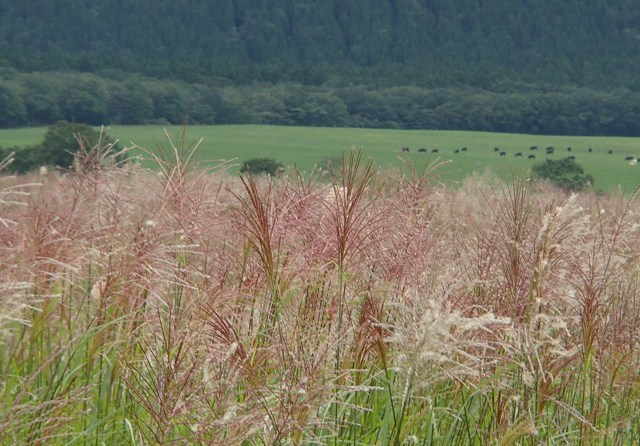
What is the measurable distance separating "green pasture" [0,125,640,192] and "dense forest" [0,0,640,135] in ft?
5.96

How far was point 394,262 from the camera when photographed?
12.0 feet

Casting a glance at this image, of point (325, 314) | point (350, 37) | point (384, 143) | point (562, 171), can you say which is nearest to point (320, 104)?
point (384, 143)

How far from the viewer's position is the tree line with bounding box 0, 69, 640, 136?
5656 cm

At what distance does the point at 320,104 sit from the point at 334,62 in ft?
63.4

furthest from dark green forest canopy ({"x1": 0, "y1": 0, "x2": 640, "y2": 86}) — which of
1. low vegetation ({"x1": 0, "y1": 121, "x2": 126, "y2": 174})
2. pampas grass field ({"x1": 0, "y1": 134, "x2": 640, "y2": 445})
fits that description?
pampas grass field ({"x1": 0, "y1": 134, "x2": 640, "y2": 445})

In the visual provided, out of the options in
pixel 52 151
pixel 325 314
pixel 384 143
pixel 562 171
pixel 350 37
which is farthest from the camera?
pixel 350 37

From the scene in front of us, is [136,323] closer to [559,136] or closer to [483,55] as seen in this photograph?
[559,136]

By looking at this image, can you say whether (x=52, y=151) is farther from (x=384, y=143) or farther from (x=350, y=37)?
(x=350, y=37)

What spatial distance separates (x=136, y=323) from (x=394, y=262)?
36.5 inches

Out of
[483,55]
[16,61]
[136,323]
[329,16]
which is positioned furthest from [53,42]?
[136,323]

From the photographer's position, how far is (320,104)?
67188 mm

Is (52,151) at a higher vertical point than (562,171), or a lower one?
higher

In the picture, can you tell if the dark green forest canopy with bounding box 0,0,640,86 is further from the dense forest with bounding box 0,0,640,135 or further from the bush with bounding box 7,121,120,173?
the bush with bounding box 7,121,120,173

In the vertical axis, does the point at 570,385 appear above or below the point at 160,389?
below
